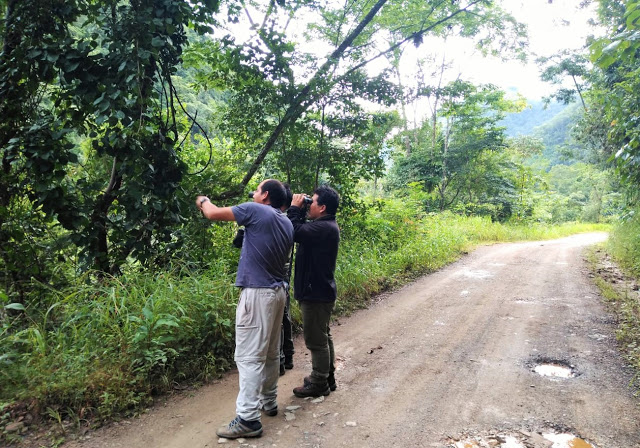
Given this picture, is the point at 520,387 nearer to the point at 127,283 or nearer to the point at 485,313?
the point at 485,313

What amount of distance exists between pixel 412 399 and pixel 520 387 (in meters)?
1.15

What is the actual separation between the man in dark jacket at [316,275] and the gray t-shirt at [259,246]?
448 mm

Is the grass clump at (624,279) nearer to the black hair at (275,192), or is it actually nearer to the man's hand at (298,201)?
the man's hand at (298,201)

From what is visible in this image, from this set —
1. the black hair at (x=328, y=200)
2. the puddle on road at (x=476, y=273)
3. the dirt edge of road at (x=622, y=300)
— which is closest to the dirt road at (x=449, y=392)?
the dirt edge of road at (x=622, y=300)

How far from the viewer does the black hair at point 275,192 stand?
3.33 meters

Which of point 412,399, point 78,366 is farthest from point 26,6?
point 412,399

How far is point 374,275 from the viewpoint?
8.08 metres

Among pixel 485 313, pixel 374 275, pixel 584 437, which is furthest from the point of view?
pixel 374 275

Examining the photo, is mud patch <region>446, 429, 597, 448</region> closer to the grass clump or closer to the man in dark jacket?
the man in dark jacket

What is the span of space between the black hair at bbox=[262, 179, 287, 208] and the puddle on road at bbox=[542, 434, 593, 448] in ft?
9.32

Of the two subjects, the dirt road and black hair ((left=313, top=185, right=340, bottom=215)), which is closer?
the dirt road

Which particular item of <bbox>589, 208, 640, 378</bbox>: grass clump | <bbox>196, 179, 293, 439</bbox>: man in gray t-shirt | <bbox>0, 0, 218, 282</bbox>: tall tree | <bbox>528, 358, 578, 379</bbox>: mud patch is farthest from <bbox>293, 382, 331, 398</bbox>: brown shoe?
<bbox>589, 208, 640, 378</bbox>: grass clump

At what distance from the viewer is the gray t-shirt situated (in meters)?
3.12

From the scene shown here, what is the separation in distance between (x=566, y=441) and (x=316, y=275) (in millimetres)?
2363
